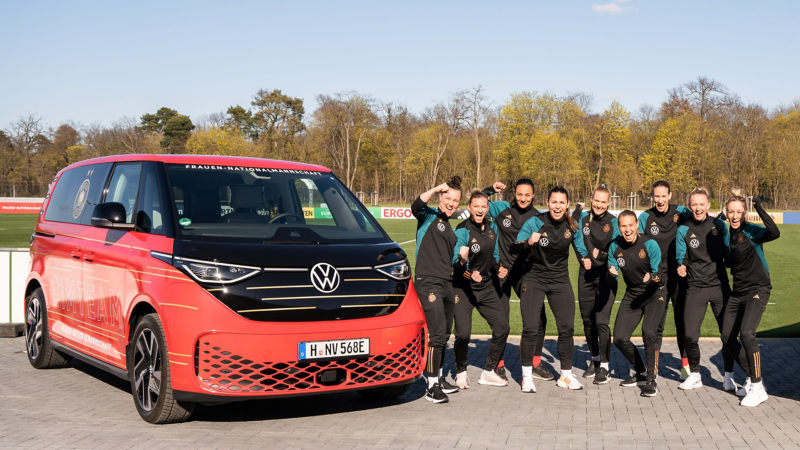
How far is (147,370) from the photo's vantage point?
19.2 feet

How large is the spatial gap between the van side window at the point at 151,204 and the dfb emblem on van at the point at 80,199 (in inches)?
53.8

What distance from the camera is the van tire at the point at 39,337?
316 inches

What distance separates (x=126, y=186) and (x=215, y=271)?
1.89 m

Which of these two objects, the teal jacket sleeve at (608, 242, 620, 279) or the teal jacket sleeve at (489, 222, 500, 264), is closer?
the teal jacket sleeve at (489, 222, 500, 264)

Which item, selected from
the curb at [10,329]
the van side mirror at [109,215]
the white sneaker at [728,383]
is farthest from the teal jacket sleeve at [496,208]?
the curb at [10,329]

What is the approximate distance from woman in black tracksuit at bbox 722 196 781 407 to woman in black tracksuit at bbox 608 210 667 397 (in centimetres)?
64

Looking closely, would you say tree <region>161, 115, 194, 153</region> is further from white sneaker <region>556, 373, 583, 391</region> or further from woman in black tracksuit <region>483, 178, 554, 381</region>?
white sneaker <region>556, 373, 583, 391</region>

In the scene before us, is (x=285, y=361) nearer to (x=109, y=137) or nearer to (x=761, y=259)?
(x=761, y=259)

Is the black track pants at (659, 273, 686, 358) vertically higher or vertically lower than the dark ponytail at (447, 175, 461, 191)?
lower

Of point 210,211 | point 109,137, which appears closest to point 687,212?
point 210,211

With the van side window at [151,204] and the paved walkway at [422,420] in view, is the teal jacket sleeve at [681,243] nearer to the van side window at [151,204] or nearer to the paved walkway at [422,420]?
the paved walkway at [422,420]

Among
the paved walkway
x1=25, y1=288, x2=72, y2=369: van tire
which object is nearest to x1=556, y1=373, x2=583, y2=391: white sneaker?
the paved walkway

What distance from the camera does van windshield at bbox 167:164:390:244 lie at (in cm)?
597

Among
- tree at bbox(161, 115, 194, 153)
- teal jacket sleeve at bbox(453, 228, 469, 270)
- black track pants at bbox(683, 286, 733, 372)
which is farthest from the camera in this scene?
tree at bbox(161, 115, 194, 153)
